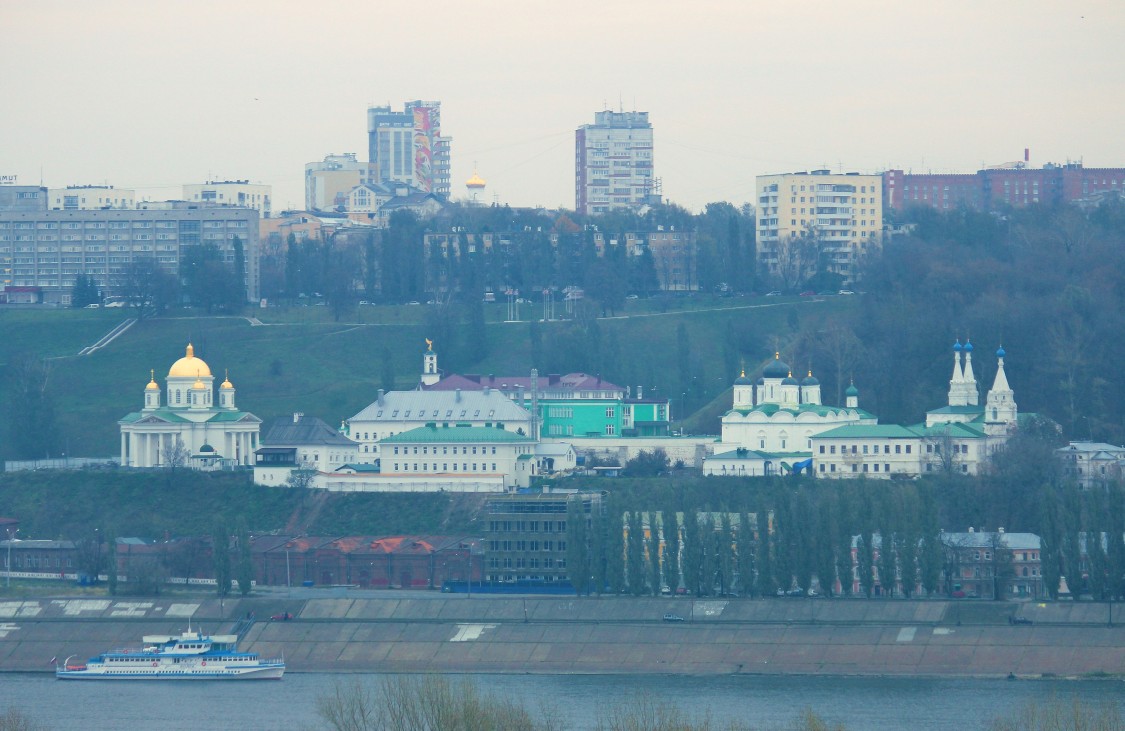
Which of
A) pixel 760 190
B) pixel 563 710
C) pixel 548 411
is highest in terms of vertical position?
pixel 760 190

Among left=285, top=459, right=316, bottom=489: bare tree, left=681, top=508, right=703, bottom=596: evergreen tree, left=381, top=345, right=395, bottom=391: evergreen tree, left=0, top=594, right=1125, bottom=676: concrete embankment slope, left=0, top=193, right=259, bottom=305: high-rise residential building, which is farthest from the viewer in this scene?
left=0, top=193, right=259, bottom=305: high-rise residential building

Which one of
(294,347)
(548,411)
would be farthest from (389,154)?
(548,411)

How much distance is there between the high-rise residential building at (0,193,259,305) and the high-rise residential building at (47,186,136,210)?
1251cm

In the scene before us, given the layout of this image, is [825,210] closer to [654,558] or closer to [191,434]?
[191,434]

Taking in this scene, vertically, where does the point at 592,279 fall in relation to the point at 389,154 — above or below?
below

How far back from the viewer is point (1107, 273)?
83.0 metres

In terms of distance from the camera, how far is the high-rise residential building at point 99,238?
109 meters

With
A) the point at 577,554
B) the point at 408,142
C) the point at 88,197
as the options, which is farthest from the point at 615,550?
the point at 408,142

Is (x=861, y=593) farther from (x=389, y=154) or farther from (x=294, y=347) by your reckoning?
(x=389, y=154)

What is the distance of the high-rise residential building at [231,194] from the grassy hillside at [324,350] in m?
30.3

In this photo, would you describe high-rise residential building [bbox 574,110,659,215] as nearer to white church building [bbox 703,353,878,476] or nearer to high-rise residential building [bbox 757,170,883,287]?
high-rise residential building [bbox 757,170,883,287]

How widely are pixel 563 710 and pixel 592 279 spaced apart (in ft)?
158

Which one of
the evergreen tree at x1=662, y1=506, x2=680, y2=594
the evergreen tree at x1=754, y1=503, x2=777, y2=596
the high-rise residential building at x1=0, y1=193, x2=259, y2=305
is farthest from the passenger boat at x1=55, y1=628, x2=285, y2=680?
the high-rise residential building at x1=0, y1=193, x2=259, y2=305

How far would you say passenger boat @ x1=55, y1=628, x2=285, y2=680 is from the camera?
193 ft
